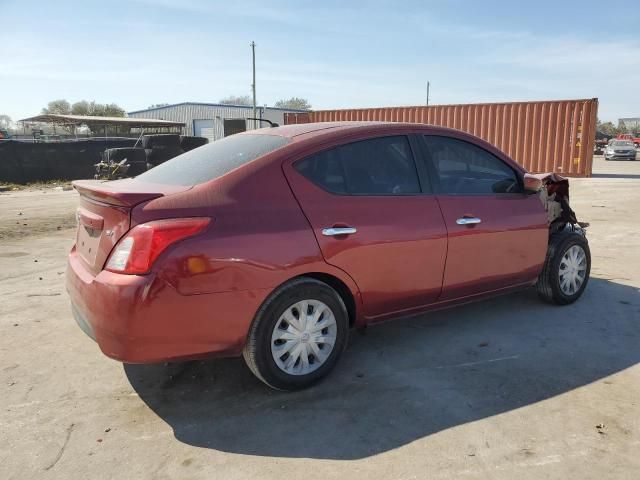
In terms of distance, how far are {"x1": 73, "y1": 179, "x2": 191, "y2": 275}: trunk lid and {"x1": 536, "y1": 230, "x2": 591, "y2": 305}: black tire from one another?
324cm

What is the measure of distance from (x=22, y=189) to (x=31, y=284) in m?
12.8

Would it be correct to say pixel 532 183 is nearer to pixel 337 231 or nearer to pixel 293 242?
pixel 337 231

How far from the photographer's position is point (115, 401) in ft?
10.5

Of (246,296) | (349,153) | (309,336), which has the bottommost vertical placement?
(309,336)

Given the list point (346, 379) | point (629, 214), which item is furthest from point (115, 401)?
point (629, 214)

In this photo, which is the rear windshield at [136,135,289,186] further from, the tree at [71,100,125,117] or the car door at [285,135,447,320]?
the tree at [71,100,125,117]

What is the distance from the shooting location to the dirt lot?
2.56 m

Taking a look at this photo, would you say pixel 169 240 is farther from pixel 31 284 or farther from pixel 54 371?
pixel 31 284

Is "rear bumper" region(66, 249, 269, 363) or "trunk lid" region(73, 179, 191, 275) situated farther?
"trunk lid" region(73, 179, 191, 275)

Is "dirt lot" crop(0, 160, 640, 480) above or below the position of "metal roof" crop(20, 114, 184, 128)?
below

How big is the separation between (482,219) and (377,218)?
1010mm

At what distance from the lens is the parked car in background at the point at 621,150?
32.0 meters

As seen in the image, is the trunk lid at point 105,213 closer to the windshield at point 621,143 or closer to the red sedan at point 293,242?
the red sedan at point 293,242

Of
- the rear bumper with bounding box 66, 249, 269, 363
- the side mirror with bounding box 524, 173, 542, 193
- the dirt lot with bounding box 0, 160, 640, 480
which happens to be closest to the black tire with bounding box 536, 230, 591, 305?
the dirt lot with bounding box 0, 160, 640, 480
